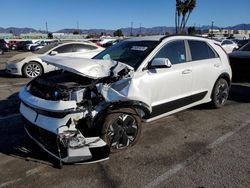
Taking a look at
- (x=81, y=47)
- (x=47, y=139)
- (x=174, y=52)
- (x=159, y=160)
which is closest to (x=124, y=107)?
(x=159, y=160)

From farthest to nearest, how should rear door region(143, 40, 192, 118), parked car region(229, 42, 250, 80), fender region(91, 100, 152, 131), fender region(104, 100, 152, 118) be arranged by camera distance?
parked car region(229, 42, 250, 80), rear door region(143, 40, 192, 118), fender region(104, 100, 152, 118), fender region(91, 100, 152, 131)

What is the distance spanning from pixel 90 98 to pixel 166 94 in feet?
5.28

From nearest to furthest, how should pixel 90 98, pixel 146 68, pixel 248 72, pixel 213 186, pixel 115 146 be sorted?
pixel 213 186
pixel 90 98
pixel 115 146
pixel 146 68
pixel 248 72

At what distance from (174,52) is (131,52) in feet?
2.62

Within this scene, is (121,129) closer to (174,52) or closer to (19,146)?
(19,146)

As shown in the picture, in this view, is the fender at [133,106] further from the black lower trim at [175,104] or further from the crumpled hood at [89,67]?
the crumpled hood at [89,67]

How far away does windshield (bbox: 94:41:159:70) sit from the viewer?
4977 millimetres

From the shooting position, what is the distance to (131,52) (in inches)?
209

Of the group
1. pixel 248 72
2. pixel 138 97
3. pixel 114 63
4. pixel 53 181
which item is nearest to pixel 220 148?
pixel 138 97

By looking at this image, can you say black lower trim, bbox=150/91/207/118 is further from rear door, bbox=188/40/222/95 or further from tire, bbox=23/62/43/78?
tire, bbox=23/62/43/78

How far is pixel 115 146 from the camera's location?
4.34 m

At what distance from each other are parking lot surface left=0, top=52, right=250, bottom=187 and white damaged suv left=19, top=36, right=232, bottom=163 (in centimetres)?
25

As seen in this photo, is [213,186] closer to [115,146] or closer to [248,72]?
[115,146]

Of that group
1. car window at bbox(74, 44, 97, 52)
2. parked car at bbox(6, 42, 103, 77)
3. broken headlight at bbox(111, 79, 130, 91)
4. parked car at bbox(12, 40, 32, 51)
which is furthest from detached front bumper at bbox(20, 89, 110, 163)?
parked car at bbox(12, 40, 32, 51)
